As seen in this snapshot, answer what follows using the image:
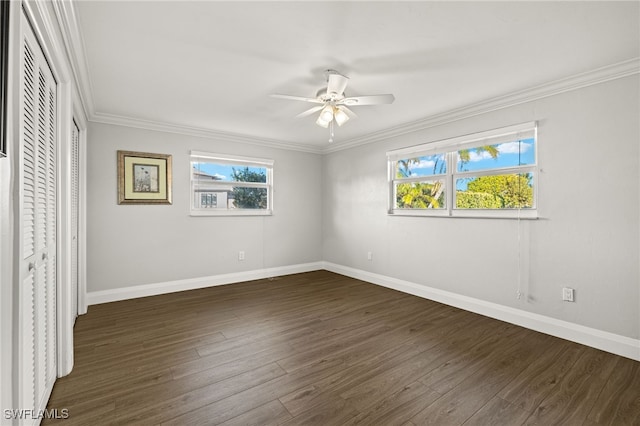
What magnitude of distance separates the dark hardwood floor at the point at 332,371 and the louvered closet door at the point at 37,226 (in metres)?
0.37

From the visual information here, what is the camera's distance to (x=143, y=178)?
4121mm

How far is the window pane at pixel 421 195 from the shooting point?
402 centimetres

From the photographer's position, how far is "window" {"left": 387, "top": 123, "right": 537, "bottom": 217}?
3186 mm

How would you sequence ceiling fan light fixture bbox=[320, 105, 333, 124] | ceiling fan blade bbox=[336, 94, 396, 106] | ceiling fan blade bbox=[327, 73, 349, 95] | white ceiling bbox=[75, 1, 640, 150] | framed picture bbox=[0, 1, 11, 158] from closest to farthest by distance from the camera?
framed picture bbox=[0, 1, 11, 158], white ceiling bbox=[75, 1, 640, 150], ceiling fan blade bbox=[327, 73, 349, 95], ceiling fan blade bbox=[336, 94, 396, 106], ceiling fan light fixture bbox=[320, 105, 333, 124]

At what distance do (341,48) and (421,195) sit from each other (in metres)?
2.55

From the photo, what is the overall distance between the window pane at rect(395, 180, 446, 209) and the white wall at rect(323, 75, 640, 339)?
22 cm

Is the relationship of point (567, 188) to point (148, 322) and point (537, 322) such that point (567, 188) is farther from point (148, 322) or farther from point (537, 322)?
point (148, 322)

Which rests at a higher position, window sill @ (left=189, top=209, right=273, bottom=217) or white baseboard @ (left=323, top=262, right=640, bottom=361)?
window sill @ (left=189, top=209, right=273, bottom=217)

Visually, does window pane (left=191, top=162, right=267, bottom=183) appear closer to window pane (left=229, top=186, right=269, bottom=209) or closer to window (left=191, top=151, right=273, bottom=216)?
window (left=191, top=151, right=273, bottom=216)

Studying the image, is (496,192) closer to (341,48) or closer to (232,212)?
(341,48)

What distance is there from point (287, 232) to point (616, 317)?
4247mm

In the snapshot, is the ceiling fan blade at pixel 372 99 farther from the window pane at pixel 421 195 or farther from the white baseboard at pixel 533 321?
the white baseboard at pixel 533 321

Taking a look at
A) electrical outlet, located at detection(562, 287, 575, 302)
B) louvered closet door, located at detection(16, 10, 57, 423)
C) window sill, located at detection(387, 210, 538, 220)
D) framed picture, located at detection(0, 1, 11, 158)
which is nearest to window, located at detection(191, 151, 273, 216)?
window sill, located at detection(387, 210, 538, 220)

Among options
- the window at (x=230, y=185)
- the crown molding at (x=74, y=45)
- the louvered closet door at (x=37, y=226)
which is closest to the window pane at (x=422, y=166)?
the window at (x=230, y=185)
